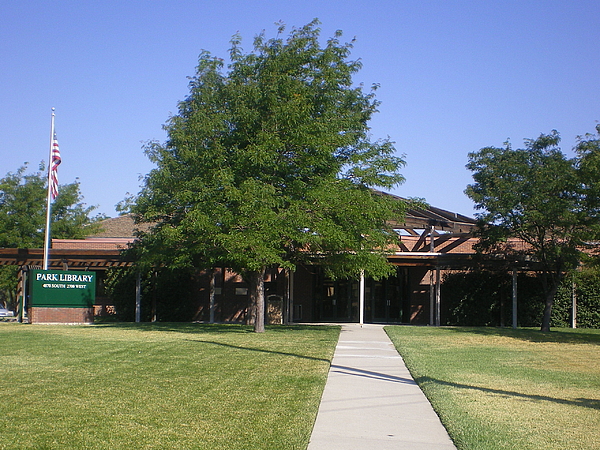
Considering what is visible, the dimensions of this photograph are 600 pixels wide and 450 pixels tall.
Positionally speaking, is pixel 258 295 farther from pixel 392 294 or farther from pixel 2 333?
pixel 392 294

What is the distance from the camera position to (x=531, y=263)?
26672mm

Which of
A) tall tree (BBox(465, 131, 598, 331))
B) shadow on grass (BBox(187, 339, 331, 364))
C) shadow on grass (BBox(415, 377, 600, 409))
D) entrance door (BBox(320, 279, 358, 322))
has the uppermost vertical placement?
tall tree (BBox(465, 131, 598, 331))

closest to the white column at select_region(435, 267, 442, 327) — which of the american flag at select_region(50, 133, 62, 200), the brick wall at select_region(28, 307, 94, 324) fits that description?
the brick wall at select_region(28, 307, 94, 324)

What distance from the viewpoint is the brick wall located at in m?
25.9

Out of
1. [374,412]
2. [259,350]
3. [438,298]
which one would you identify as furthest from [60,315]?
[374,412]

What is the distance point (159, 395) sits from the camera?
9.07m

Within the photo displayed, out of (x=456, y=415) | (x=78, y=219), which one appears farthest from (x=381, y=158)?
(x=78, y=219)

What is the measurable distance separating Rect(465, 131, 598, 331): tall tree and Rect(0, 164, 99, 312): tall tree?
1068 inches

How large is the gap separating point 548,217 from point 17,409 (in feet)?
65.2

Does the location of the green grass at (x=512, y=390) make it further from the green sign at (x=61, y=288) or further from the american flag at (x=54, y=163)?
the american flag at (x=54, y=163)

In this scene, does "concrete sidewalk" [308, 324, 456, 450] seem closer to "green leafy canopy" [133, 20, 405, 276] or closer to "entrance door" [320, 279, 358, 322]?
"green leafy canopy" [133, 20, 405, 276]

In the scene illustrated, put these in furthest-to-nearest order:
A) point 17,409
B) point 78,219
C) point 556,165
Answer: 1. point 78,219
2. point 556,165
3. point 17,409

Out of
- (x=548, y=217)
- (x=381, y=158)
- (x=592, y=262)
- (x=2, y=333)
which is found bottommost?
(x=2, y=333)

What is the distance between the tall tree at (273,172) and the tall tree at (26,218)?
18.5 metres
